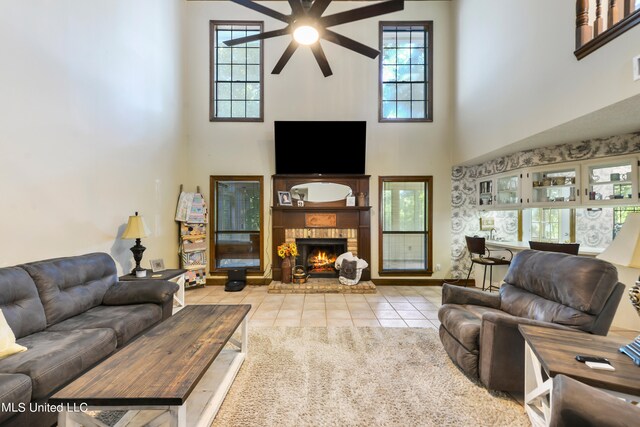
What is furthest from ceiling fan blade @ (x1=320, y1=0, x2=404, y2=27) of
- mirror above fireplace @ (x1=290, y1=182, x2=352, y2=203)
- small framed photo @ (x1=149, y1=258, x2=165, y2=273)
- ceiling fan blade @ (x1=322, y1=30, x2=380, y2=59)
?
small framed photo @ (x1=149, y1=258, x2=165, y2=273)

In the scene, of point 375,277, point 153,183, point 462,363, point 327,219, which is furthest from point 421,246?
point 153,183

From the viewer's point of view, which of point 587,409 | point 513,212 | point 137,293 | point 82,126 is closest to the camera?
point 587,409

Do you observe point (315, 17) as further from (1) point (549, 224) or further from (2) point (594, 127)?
(1) point (549, 224)

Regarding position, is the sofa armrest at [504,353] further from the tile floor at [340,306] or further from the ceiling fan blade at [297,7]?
the ceiling fan blade at [297,7]

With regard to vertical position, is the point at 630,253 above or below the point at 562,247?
above

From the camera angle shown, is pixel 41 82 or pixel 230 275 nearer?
pixel 41 82

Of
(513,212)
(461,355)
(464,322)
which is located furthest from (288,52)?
(513,212)

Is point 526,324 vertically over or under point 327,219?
under

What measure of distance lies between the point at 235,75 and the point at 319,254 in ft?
13.0

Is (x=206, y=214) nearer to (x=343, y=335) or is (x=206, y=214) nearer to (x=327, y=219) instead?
(x=327, y=219)

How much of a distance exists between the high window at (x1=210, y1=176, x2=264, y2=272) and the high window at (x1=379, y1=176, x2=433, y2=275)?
8.29 feet

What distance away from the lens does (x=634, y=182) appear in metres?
3.35

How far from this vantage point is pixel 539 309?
2.26 meters

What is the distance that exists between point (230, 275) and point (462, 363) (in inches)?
163
